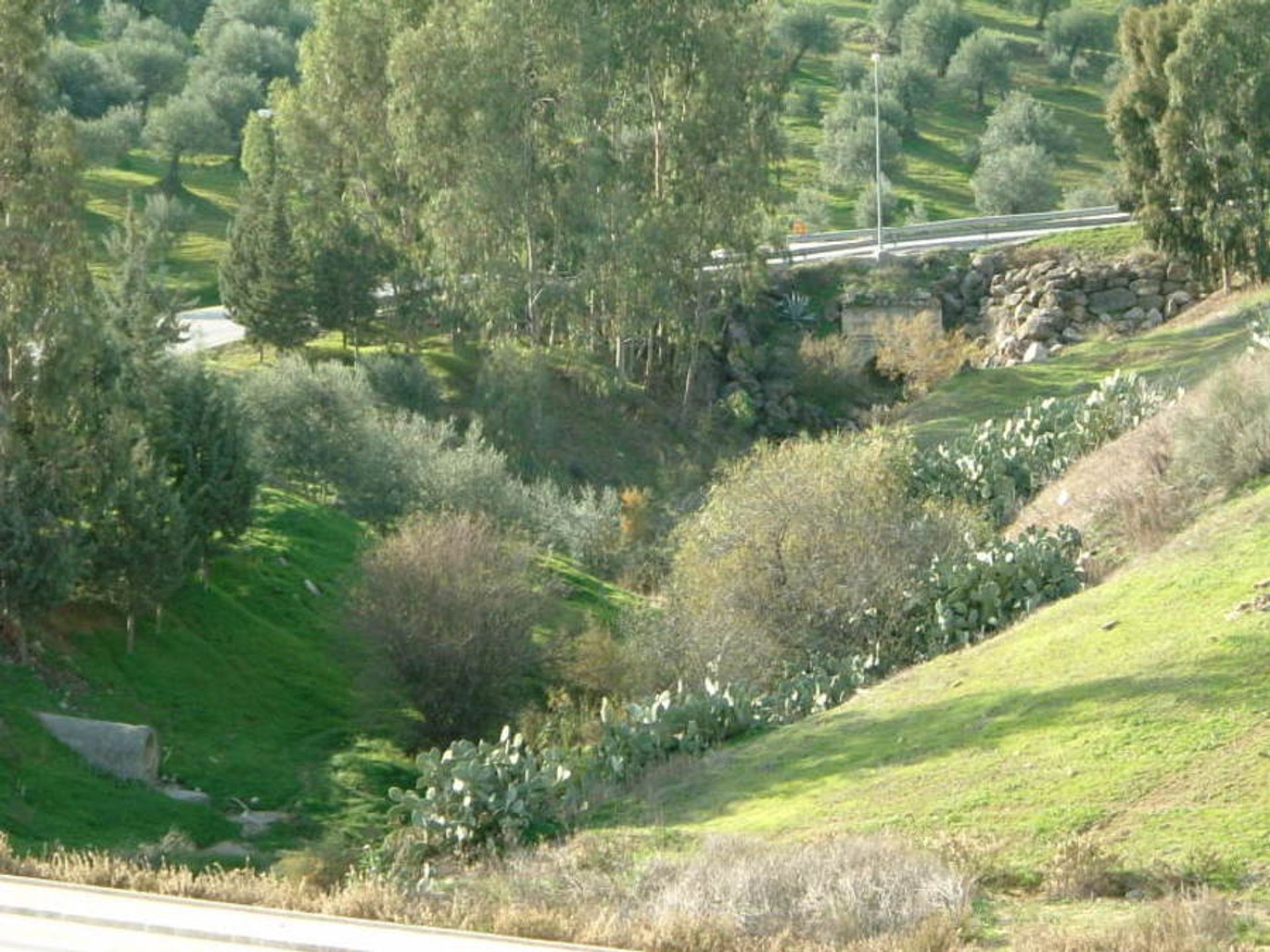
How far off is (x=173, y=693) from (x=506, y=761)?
10618mm

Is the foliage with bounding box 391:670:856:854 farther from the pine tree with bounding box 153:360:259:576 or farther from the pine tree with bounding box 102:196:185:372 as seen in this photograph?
the pine tree with bounding box 102:196:185:372

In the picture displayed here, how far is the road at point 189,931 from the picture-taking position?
11.5m

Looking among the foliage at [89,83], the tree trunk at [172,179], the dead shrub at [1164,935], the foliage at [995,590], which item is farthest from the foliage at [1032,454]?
the foliage at [89,83]

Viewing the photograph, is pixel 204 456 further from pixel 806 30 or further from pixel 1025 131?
pixel 806 30

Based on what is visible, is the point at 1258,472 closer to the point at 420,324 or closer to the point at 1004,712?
the point at 1004,712

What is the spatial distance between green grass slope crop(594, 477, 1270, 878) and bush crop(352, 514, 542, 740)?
848 centimetres

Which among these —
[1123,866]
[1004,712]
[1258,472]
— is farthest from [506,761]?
[1258,472]

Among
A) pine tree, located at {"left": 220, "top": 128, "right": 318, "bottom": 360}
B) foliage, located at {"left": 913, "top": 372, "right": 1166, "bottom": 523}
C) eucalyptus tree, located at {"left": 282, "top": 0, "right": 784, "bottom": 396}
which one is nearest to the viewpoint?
foliage, located at {"left": 913, "top": 372, "right": 1166, "bottom": 523}

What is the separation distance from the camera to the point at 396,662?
97.8ft

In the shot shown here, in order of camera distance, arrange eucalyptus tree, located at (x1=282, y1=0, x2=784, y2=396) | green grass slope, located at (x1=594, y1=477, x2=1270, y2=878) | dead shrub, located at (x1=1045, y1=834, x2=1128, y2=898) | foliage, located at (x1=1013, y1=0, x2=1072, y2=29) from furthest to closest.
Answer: foliage, located at (x1=1013, y1=0, x2=1072, y2=29)
eucalyptus tree, located at (x1=282, y1=0, x2=784, y2=396)
green grass slope, located at (x1=594, y1=477, x2=1270, y2=878)
dead shrub, located at (x1=1045, y1=834, x2=1128, y2=898)

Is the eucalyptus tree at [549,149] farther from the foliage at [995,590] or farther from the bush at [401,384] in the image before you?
the foliage at [995,590]

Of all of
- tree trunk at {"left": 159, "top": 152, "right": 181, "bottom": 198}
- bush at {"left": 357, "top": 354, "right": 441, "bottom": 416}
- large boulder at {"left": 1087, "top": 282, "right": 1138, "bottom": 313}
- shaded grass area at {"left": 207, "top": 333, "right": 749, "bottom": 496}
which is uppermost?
large boulder at {"left": 1087, "top": 282, "right": 1138, "bottom": 313}

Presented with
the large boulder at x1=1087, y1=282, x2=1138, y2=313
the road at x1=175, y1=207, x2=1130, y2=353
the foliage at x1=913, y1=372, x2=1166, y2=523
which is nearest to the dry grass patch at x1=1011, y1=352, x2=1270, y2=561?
the foliage at x1=913, y1=372, x2=1166, y2=523

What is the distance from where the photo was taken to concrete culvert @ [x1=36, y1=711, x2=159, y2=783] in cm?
2589
